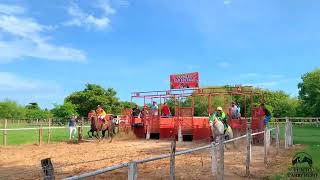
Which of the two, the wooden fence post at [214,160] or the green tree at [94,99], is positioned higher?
the green tree at [94,99]

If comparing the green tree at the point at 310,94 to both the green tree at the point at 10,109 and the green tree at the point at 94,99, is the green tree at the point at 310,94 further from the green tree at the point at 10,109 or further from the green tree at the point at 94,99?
the green tree at the point at 10,109

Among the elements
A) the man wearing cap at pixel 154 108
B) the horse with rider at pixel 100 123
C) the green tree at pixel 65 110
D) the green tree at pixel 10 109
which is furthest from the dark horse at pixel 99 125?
the green tree at pixel 10 109

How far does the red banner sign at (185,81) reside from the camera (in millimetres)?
28609

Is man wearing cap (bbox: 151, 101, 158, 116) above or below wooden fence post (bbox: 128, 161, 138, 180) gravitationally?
above

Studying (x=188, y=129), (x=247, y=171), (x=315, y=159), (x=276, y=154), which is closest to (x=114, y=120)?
(x=188, y=129)

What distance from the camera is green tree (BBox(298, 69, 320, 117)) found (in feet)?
217

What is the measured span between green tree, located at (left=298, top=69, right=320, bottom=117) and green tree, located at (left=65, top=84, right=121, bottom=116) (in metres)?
33.3

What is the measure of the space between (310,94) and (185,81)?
4434 centimetres

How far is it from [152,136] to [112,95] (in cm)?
6055

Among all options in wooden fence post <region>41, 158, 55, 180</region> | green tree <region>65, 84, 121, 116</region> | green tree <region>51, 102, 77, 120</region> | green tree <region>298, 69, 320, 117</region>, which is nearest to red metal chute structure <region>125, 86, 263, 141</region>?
wooden fence post <region>41, 158, 55, 180</region>

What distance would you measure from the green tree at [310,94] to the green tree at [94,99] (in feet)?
→ 109

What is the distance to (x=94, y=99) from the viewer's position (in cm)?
8444

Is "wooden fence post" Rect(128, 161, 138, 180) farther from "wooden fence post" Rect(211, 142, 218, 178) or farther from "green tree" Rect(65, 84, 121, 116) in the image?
"green tree" Rect(65, 84, 121, 116)

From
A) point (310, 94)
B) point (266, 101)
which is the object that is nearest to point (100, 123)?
point (310, 94)
